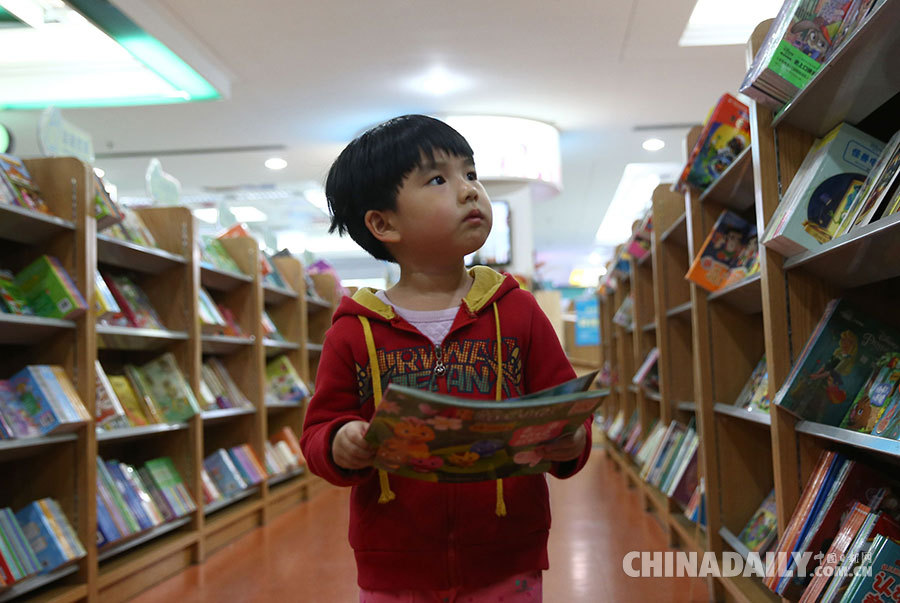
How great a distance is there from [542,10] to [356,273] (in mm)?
12765

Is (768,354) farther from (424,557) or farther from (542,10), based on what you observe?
(542,10)

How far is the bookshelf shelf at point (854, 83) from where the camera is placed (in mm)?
1395

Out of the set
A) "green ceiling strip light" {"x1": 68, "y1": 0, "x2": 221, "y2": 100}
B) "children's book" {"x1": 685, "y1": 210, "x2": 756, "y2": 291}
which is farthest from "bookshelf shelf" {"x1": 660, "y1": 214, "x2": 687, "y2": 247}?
"green ceiling strip light" {"x1": 68, "y1": 0, "x2": 221, "y2": 100}

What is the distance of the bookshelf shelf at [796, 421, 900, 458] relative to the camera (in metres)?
1.36

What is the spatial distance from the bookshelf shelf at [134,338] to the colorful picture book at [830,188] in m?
2.54

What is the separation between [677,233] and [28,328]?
2711 mm

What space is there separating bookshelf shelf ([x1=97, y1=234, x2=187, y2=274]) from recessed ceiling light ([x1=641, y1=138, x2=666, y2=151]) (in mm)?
5663

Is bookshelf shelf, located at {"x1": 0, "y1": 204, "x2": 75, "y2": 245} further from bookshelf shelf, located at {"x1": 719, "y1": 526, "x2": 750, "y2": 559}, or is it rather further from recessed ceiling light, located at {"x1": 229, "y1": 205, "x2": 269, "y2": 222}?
recessed ceiling light, located at {"x1": 229, "y1": 205, "x2": 269, "y2": 222}

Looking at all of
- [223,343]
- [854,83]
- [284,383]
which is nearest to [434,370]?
[854,83]

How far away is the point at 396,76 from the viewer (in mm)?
5945

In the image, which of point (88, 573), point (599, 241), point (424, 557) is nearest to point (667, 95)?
point (88, 573)

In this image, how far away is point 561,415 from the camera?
3.20 feet

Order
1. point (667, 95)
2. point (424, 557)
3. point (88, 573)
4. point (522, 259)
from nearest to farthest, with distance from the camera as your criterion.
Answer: point (424, 557)
point (88, 573)
point (667, 95)
point (522, 259)

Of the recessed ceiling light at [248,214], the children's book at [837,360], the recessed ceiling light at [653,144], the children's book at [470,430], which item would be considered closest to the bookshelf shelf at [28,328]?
the children's book at [470,430]
